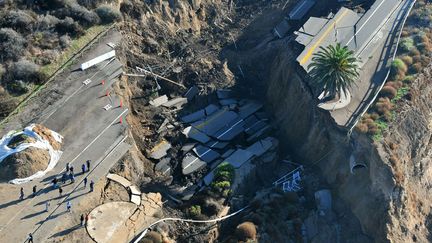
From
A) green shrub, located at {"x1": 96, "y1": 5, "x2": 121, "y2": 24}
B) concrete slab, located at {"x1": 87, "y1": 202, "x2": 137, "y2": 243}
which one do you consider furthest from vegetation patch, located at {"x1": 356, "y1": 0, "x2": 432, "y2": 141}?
green shrub, located at {"x1": 96, "y1": 5, "x2": 121, "y2": 24}

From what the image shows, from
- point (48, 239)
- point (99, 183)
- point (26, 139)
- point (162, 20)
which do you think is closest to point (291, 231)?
point (99, 183)

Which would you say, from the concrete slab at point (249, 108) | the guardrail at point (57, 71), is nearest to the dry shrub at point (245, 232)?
the concrete slab at point (249, 108)

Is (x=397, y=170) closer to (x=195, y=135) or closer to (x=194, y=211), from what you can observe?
(x=194, y=211)

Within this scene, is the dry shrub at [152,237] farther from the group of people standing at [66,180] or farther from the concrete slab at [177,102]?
the concrete slab at [177,102]

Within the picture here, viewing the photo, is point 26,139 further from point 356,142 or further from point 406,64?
point 406,64

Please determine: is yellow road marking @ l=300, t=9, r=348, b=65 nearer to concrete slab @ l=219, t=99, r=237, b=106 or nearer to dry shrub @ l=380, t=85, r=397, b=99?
dry shrub @ l=380, t=85, r=397, b=99

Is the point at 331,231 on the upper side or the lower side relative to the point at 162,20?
lower

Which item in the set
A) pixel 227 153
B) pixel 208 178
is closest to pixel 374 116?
pixel 227 153
